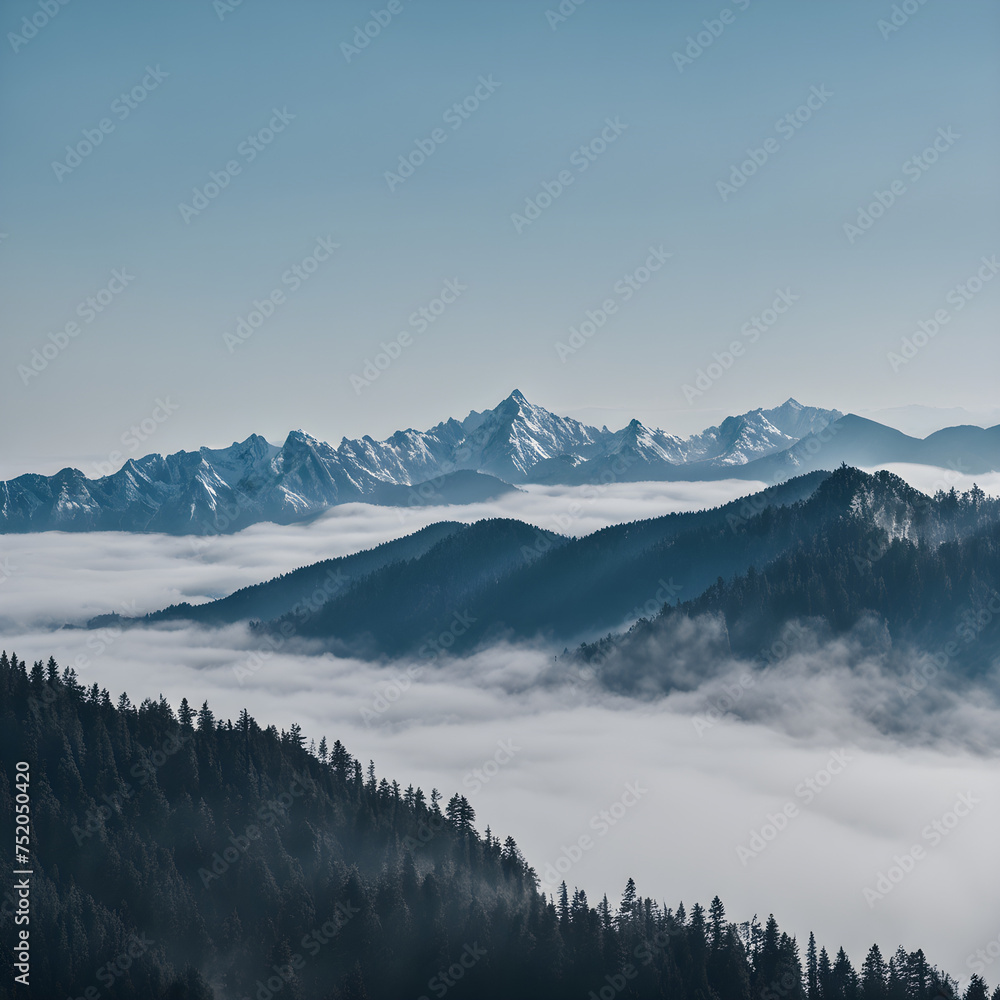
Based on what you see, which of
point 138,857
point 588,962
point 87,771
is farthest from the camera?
point 87,771

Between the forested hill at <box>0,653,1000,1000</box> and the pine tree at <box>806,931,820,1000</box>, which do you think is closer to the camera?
the forested hill at <box>0,653,1000,1000</box>

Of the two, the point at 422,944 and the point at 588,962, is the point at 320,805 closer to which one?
the point at 422,944

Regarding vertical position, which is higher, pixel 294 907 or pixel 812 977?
pixel 294 907

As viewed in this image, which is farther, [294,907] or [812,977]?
[294,907]

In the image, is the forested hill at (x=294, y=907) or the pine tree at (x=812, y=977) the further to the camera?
the pine tree at (x=812, y=977)

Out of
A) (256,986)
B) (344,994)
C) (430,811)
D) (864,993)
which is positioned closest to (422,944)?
(344,994)

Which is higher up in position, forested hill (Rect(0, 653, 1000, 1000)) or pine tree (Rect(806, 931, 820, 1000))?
forested hill (Rect(0, 653, 1000, 1000))

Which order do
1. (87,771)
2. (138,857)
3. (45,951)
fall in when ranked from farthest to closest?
(87,771) < (138,857) < (45,951)

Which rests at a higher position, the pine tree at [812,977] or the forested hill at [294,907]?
the forested hill at [294,907]
